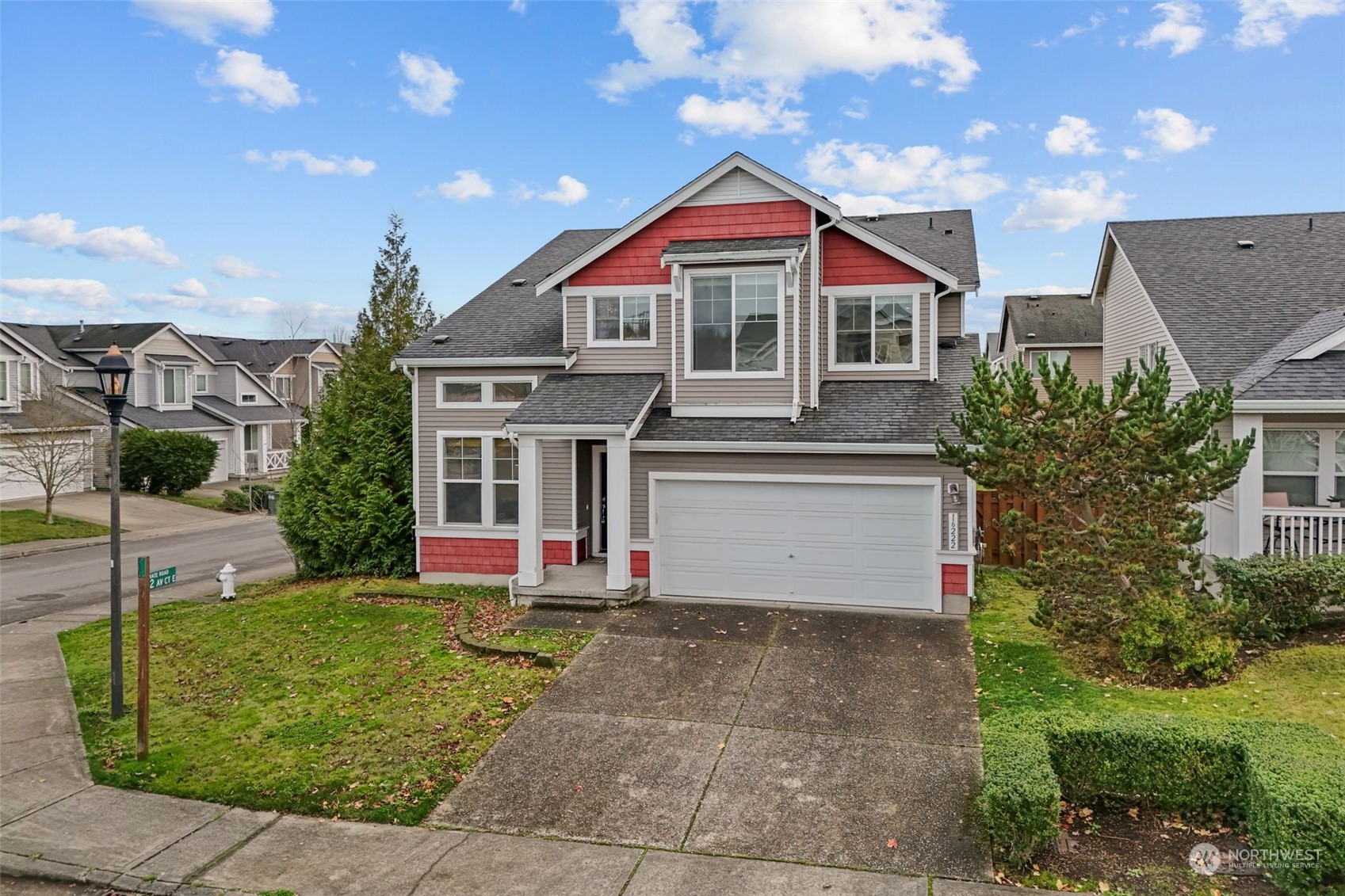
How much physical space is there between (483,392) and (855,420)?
693 centimetres

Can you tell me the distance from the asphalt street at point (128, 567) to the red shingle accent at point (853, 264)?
47.1 feet

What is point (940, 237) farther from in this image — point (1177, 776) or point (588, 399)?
point (1177, 776)

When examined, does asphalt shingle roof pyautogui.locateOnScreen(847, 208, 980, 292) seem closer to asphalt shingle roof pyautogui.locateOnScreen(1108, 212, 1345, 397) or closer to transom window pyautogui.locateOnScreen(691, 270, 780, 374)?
transom window pyautogui.locateOnScreen(691, 270, 780, 374)

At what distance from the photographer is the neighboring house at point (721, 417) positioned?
43.1 ft

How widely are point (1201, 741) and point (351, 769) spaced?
755 cm

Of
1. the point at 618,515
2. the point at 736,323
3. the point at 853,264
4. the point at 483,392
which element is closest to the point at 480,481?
the point at 483,392

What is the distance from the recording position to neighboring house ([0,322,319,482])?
118 ft

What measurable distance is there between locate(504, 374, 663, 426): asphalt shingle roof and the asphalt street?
888 centimetres

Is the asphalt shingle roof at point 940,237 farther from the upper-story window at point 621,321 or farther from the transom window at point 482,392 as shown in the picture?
the transom window at point 482,392

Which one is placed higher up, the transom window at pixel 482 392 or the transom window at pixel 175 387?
the transom window at pixel 175 387

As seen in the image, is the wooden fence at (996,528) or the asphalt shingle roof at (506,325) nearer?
the asphalt shingle roof at (506,325)

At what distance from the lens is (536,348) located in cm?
1539

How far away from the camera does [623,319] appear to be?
15.0m

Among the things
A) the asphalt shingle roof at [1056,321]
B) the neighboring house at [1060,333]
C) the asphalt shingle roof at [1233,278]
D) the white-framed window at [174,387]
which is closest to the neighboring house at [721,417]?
the asphalt shingle roof at [1233,278]
